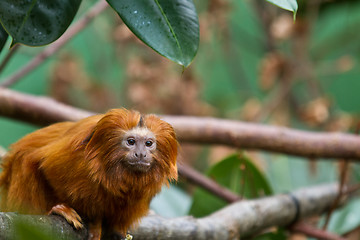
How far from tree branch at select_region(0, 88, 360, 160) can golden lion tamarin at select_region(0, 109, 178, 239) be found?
3.41 ft

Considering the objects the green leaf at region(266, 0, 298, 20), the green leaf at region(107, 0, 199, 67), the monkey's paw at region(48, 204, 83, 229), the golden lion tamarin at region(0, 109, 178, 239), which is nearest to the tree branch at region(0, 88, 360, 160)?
the golden lion tamarin at region(0, 109, 178, 239)

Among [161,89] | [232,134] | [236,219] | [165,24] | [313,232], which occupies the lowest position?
[236,219]

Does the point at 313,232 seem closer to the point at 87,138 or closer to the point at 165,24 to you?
the point at 87,138

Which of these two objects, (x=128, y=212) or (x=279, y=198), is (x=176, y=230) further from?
(x=279, y=198)

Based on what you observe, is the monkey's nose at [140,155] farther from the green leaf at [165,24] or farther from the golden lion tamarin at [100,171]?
the green leaf at [165,24]

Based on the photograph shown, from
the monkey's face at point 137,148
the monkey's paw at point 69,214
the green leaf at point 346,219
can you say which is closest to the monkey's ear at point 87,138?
the monkey's face at point 137,148

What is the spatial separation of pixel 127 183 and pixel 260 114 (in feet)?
10.6

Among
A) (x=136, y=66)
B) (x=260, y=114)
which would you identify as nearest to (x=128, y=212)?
(x=136, y=66)

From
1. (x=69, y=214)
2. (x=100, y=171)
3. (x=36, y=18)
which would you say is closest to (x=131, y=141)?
(x=100, y=171)

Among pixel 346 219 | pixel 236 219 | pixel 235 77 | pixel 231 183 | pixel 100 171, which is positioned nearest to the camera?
pixel 100 171

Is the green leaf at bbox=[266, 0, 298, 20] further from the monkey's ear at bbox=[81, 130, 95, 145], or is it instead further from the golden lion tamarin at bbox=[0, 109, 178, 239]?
the monkey's ear at bbox=[81, 130, 95, 145]

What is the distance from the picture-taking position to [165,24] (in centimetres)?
133

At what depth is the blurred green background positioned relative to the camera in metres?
4.04

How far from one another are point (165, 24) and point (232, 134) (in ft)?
5.33
